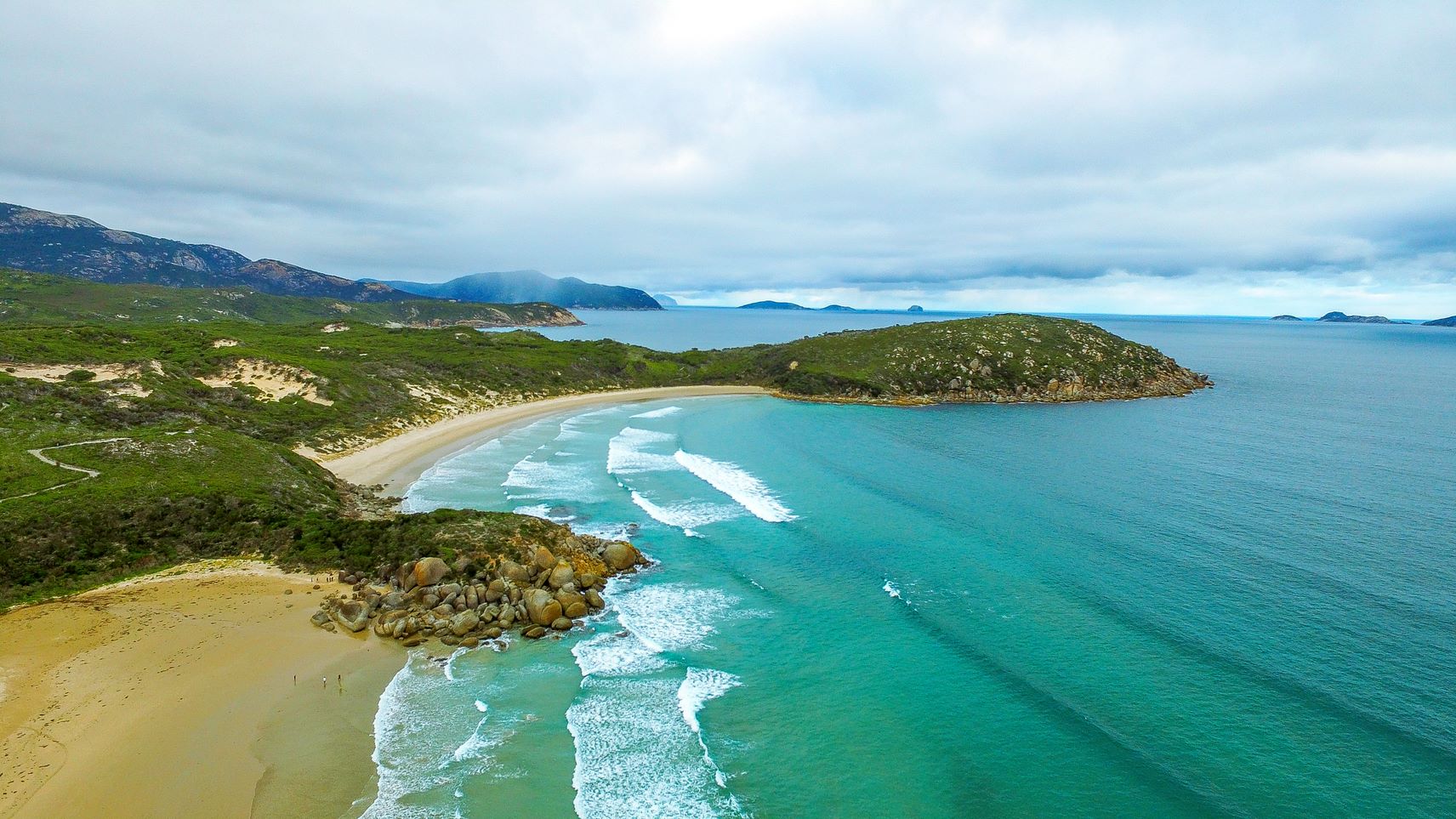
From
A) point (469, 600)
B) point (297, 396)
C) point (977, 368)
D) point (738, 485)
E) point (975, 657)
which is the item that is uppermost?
point (977, 368)

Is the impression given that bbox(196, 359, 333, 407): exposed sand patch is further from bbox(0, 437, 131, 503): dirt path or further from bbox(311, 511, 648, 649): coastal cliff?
bbox(311, 511, 648, 649): coastal cliff

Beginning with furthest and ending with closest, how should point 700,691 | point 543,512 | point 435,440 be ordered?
point 435,440, point 543,512, point 700,691

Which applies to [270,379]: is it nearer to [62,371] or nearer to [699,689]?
[62,371]

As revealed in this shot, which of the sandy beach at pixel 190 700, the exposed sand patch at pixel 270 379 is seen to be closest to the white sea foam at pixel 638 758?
the sandy beach at pixel 190 700

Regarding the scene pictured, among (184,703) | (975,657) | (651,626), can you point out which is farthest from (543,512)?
(975,657)

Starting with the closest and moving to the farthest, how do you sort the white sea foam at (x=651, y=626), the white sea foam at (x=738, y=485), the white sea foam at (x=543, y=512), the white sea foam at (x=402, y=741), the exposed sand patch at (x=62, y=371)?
the white sea foam at (x=402, y=741)
the white sea foam at (x=651, y=626)
the white sea foam at (x=543, y=512)
the white sea foam at (x=738, y=485)
the exposed sand patch at (x=62, y=371)

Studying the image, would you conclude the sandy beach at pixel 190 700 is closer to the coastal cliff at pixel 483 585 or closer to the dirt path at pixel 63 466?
the coastal cliff at pixel 483 585
